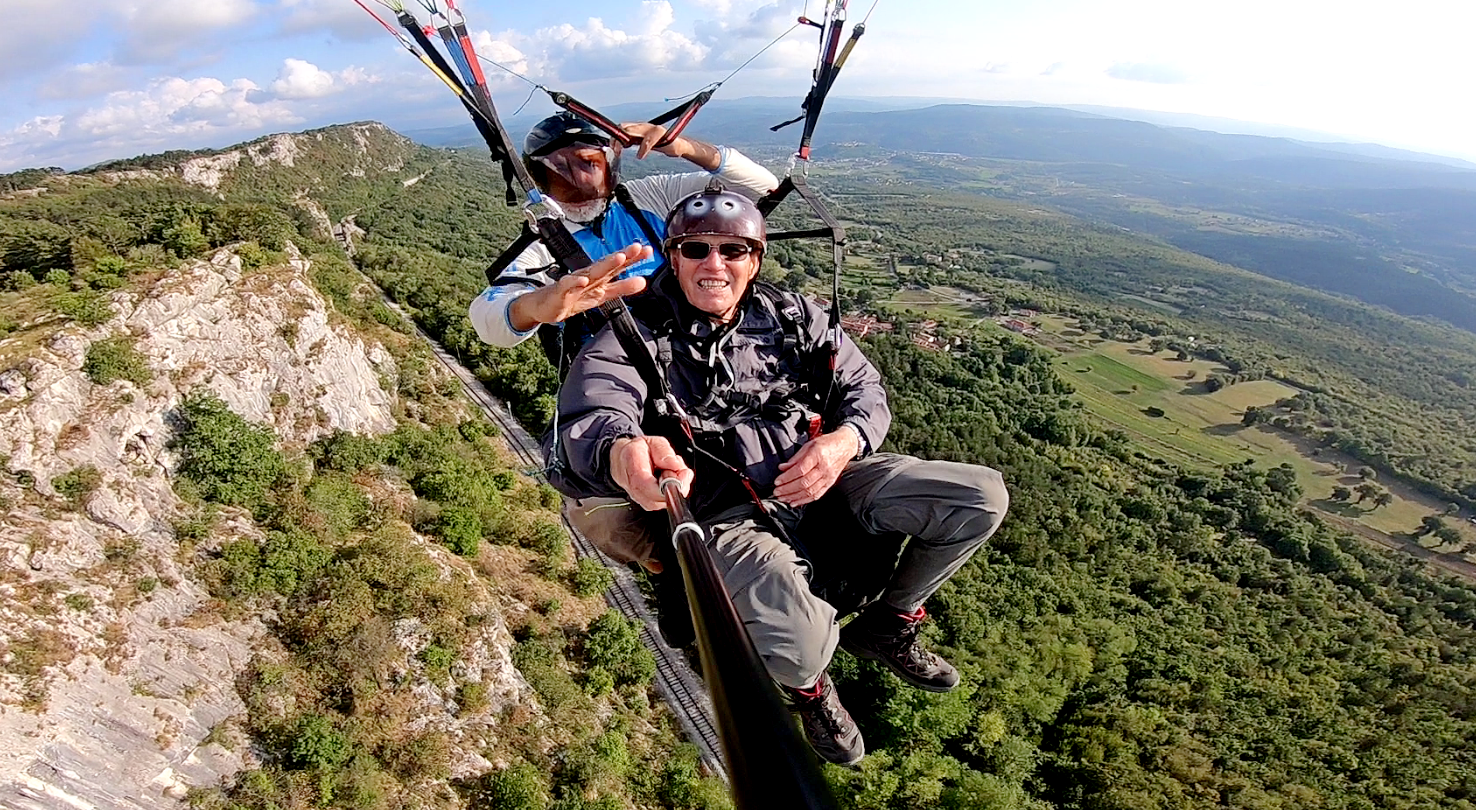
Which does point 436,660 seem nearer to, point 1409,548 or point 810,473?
point 810,473

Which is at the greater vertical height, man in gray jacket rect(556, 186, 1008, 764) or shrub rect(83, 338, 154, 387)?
man in gray jacket rect(556, 186, 1008, 764)

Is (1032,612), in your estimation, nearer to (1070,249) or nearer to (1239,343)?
(1239,343)

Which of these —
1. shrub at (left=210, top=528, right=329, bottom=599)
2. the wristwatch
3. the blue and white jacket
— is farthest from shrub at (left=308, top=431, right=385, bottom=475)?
the wristwatch

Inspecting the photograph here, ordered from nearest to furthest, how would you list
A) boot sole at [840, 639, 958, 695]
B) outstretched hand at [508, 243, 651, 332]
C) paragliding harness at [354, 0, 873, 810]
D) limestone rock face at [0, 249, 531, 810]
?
paragliding harness at [354, 0, 873, 810]
outstretched hand at [508, 243, 651, 332]
boot sole at [840, 639, 958, 695]
limestone rock face at [0, 249, 531, 810]

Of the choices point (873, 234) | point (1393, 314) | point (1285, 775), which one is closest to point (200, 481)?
point (1285, 775)

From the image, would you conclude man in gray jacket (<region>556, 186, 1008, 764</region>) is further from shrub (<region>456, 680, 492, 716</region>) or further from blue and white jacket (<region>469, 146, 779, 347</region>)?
shrub (<region>456, 680, 492, 716</region>)

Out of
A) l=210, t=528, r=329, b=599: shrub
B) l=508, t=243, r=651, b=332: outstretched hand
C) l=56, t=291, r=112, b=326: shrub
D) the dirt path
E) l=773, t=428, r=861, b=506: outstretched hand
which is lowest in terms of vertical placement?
the dirt path
